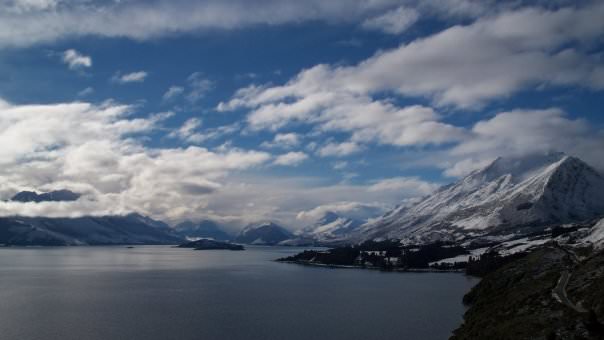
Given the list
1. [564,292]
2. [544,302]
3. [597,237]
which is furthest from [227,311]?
[597,237]

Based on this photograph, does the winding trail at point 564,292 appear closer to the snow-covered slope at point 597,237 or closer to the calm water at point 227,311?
the calm water at point 227,311

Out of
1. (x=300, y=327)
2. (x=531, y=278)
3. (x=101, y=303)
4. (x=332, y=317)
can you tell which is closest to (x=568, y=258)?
(x=531, y=278)

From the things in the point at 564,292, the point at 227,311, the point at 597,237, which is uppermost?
the point at 597,237

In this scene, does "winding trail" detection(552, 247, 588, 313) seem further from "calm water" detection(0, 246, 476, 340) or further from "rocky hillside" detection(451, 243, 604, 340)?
"calm water" detection(0, 246, 476, 340)

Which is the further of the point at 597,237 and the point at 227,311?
the point at 597,237

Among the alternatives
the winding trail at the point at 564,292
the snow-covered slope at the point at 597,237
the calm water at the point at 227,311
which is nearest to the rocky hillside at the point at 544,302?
the winding trail at the point at 564,292

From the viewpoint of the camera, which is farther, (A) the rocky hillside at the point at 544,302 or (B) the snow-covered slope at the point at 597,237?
(B) the snow-covered slope at the point at 597,237

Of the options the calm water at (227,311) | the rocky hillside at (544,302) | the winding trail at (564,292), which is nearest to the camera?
the rocky hillside at (544,302)

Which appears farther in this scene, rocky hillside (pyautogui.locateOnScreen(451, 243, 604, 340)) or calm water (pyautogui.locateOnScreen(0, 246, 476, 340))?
calm water (pyautogui.locateOnScreen(0, 246, 476, 340))

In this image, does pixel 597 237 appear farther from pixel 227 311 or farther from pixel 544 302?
pixel 227 311

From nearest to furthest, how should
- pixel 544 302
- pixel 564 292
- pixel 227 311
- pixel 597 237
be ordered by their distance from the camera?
pixel 544 302, pixel 564 292, pixel 227 311, pixel 597 237

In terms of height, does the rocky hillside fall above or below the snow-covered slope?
below

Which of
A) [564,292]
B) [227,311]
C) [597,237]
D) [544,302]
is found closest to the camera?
[544,302]

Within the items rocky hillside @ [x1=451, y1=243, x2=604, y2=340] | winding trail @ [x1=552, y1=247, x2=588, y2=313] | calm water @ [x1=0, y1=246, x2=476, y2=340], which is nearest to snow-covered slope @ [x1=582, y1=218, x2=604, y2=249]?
rocky hillside @ [x1=451, y1=243, x2=604, y2=340]
